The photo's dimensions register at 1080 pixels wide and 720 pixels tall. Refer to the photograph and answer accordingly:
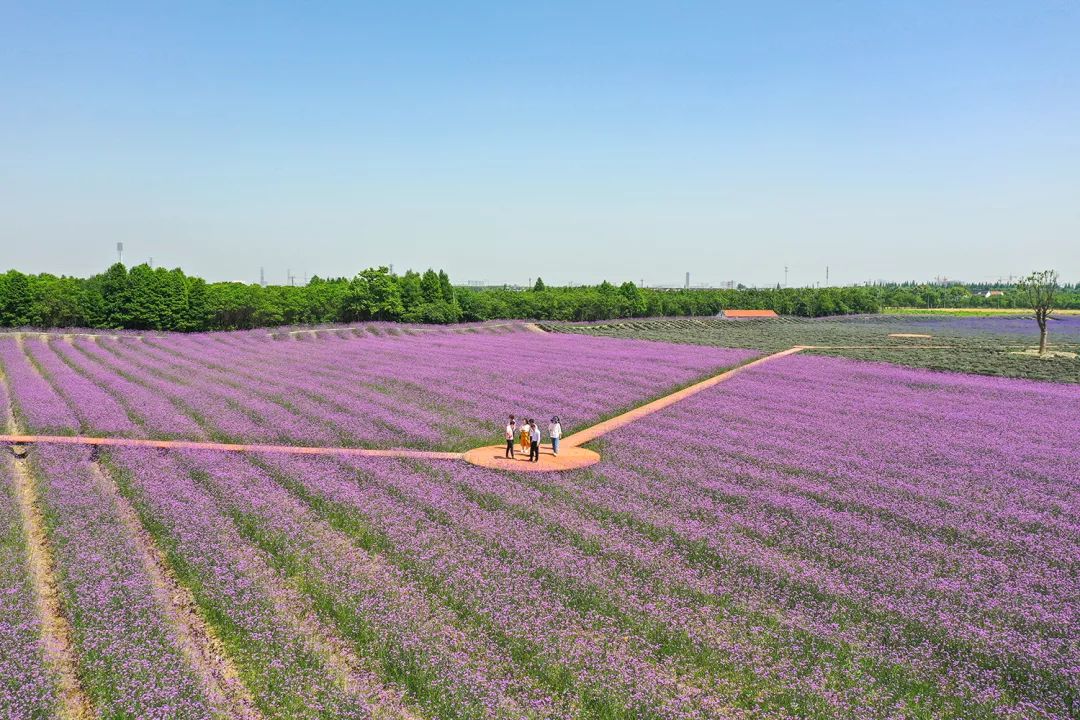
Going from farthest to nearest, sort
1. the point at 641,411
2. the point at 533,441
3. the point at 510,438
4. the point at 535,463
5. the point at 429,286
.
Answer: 1. the point at 429,286
2. the point at 641,411
3. the point at 510,438
4. the point at 535,463
5. the point at 533,441

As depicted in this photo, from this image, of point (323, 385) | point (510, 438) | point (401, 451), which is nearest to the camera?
point (510, 438)

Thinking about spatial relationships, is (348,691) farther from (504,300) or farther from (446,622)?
(504,300)

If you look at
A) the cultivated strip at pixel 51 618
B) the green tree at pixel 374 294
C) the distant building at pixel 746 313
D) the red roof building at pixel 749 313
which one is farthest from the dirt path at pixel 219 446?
the red roof building at pixel 749 313

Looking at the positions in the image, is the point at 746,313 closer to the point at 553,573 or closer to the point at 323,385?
the point at 323,385

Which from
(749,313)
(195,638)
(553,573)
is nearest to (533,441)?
(553,573)

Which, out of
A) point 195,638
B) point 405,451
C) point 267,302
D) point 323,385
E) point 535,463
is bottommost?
point 195,638

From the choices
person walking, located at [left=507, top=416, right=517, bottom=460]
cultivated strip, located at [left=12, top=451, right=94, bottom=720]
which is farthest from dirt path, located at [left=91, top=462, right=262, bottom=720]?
person walking, located at [left=507, top=416, right=517, bottom=460]
